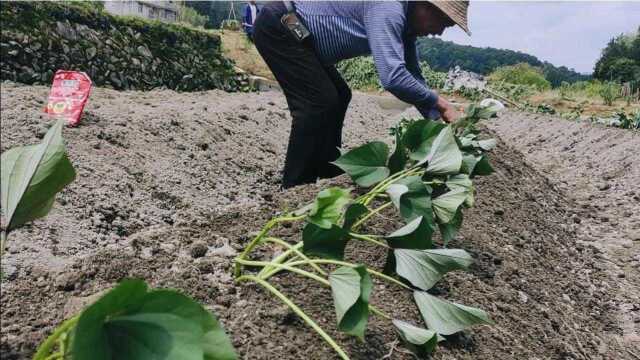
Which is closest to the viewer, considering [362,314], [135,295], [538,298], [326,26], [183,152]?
[135,295]

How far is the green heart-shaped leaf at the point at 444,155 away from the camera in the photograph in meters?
1.79

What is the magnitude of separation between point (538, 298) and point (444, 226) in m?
0.52

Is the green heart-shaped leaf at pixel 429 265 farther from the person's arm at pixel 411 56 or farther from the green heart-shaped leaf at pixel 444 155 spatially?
the person's arm at pixel 411 56

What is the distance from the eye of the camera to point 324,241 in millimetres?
1253

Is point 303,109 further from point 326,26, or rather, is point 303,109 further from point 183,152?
point 183,152

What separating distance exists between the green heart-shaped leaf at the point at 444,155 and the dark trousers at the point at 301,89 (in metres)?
1.00

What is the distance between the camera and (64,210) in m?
2.75

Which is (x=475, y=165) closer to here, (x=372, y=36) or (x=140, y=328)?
(x=372, y=36)

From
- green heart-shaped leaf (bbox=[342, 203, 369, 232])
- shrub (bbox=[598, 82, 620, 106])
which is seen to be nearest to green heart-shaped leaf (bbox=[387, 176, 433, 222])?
green heart-shaped leaf (bbox=[342, 203, 369, 232])

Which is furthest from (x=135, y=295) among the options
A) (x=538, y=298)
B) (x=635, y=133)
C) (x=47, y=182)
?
(x=635, y=133)

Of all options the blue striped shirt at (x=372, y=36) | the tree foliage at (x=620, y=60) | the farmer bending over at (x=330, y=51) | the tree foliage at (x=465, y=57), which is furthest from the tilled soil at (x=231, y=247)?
the tree foliage at (x=465, y=57)

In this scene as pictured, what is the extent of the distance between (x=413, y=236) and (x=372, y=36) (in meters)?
1.41

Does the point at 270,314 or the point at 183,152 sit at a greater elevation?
the point at 270,314

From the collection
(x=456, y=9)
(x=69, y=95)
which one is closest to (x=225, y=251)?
(x=456, y=9)
